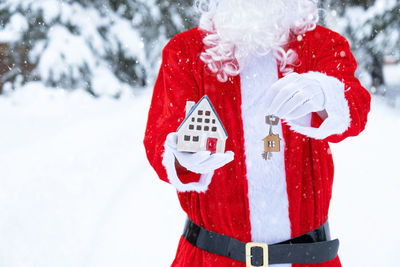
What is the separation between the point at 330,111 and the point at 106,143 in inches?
138

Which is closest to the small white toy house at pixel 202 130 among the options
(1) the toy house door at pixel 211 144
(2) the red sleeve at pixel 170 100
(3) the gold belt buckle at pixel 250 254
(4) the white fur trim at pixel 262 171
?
(1) the toy house door at pixel 211 144

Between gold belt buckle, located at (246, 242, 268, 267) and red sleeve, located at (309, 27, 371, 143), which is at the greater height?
red sleeve, located at (309, 27, 371, 143)

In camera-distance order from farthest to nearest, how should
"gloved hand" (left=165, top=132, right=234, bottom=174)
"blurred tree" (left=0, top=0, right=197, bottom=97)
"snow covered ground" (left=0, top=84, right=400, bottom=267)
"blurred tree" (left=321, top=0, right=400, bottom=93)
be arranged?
"blurred tree" (left=0, top=0, right=197, bottom=97), "blurred tree" (left=321, top=0, right=400, bottom=93), "snow covered ground" (left=0, top=84, right=400, bottom=267), "gloved hand" (left=165, top=132, right=234, bottom=174)

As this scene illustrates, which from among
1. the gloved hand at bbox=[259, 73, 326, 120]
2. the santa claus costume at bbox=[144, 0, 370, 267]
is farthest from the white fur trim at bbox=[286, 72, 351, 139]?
the santa claus costume at bbox=[144, 0, 370, 267]

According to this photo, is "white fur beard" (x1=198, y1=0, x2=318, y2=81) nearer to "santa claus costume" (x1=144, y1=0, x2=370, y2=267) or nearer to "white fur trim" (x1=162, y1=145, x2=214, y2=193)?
"santa claus costume" (x1=144, y1=0, x2=370, y2=267)

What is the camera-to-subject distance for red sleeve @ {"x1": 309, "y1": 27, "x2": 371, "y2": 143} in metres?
1.10

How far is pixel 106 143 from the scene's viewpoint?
13.9ft

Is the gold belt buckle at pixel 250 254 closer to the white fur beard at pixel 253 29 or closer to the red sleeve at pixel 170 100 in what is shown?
the red sleeve at pixel 170 100

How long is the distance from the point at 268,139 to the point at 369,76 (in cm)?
451

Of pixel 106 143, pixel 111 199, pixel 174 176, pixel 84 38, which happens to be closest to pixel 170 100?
pixel 174 176

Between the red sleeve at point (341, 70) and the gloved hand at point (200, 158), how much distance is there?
334 mm

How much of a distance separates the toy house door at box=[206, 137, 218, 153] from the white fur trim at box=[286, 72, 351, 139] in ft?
0.70

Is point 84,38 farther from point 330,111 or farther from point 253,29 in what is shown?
point 330,111

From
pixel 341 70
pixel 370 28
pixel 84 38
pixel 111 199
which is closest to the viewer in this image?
pixel 341 70
